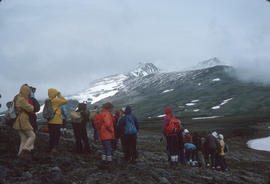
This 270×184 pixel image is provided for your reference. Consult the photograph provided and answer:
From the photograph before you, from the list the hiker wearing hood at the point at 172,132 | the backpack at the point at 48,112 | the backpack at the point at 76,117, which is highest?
the backpack at the point at 48,112

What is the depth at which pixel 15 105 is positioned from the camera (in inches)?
461

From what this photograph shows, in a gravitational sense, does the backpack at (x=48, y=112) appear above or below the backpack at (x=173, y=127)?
above

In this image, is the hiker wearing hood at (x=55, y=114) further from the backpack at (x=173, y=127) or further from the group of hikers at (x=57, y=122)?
the backpack at (x=173, y=127)

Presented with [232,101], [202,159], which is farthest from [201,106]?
[202,159]

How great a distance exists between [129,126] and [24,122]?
5.05 meters

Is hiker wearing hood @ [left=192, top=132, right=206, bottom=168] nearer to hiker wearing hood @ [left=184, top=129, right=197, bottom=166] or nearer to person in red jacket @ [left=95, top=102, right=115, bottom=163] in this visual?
hiker wearing hood @ [left=184, top=129, right=197, bottom=166]

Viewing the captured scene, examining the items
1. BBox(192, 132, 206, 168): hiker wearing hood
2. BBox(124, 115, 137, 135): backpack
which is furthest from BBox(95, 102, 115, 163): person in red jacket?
Result: BBox(192, 132, 206, 168): hiker wearing hood

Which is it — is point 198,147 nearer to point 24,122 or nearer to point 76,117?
point 76,117

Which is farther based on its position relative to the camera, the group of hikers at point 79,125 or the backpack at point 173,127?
the backpack at point 173,127

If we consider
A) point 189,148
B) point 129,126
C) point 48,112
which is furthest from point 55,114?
point 189,148

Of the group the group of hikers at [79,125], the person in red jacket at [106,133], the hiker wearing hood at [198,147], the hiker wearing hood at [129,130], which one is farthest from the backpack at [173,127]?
the hiker wearing hood at [198,147]

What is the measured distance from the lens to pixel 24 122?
38.0 ft

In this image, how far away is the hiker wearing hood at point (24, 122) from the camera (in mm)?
11523

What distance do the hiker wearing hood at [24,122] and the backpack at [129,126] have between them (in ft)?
15.1
